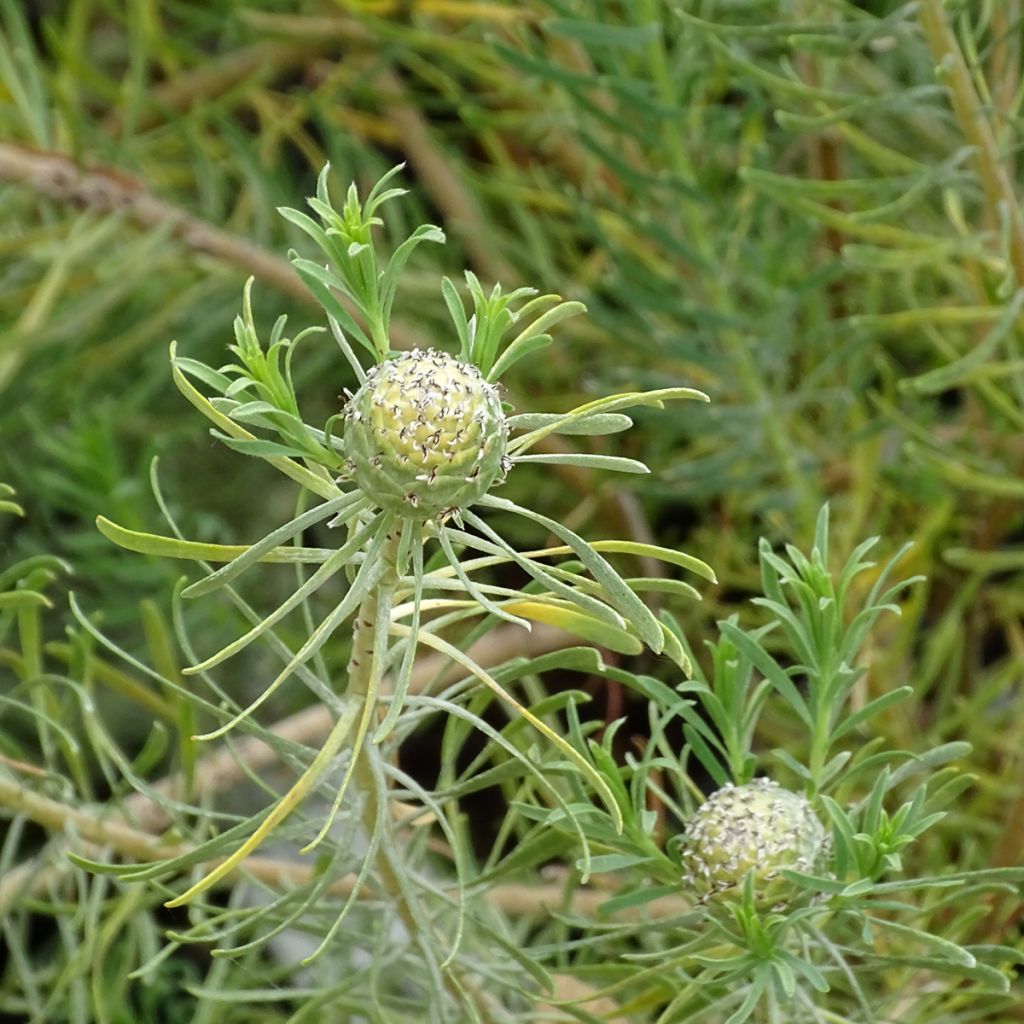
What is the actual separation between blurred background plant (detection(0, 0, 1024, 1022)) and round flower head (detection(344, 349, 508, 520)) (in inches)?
7.3

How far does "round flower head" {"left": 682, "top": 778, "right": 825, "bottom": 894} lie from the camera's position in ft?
0.94

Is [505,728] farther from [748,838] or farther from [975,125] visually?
[975,125]

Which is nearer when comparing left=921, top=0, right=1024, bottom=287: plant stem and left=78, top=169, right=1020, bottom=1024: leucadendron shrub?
left=78, top=169, right=1020, bottom=1024: leucadendron shrub

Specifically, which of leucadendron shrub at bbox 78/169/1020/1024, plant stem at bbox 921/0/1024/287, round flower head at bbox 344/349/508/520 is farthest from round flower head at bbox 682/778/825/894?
plant stem at bbox 921/0/1024/287

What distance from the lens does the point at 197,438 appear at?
0.65 meters

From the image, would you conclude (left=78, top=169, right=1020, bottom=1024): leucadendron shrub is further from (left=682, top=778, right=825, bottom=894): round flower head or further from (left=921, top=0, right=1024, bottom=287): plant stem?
(left=921, top=0, right=1024, bottom=287): plant stem

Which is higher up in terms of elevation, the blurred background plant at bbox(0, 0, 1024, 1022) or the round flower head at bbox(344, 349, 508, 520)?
the round flower head at bbox(344, 349, 508, 520)

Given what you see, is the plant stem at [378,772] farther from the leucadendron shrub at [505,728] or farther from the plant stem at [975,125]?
the plant stem at [975,125]

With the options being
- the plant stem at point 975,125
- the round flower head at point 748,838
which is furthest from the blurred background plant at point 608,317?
the round flower head at point 748,838

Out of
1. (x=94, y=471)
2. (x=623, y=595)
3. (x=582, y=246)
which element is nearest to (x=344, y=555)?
(x=623, y=595)

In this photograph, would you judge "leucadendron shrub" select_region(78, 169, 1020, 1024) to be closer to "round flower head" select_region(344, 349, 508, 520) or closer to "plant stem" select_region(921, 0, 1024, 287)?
"round flower head" select_region(344, 349, 508, 520)

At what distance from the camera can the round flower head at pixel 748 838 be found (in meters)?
0.29

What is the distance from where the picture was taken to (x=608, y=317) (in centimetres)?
56

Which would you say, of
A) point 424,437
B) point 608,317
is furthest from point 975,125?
point 424,437
